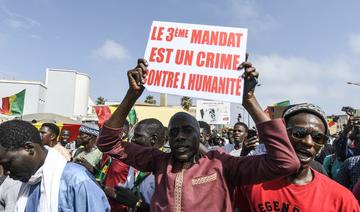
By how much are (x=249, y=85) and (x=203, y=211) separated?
0.77 meters

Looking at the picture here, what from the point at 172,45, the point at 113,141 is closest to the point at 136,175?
the point at 113,141

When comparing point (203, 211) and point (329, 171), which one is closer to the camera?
point (203, 211)

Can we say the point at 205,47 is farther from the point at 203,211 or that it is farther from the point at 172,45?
the point at 203,211

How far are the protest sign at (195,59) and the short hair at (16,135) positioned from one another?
775 millimetres

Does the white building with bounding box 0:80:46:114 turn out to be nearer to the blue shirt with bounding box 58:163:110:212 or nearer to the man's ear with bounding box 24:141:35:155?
the man's ear with bounding box 24:141:35:155

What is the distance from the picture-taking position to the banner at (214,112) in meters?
12.5

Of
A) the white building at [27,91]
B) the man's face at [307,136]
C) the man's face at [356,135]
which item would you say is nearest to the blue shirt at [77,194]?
the man's face at [307,136]

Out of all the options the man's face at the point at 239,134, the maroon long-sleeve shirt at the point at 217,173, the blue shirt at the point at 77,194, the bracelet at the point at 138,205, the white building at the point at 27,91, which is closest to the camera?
the maroon long-sleeve shirt at the point at 217,173

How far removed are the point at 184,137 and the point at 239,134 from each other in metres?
4.53

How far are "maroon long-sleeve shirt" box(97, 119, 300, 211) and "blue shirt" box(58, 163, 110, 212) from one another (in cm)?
33

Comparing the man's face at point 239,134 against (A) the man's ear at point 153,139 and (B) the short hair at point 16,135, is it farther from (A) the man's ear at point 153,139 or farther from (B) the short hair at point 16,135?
(B) the short hair at point 16,135

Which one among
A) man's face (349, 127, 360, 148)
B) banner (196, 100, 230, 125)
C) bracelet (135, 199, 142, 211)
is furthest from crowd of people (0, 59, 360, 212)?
banner (196, 100, 230, 125)

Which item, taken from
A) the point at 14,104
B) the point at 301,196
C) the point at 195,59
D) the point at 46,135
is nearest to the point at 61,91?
the point at 14,104

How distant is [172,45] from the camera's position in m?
2.74
